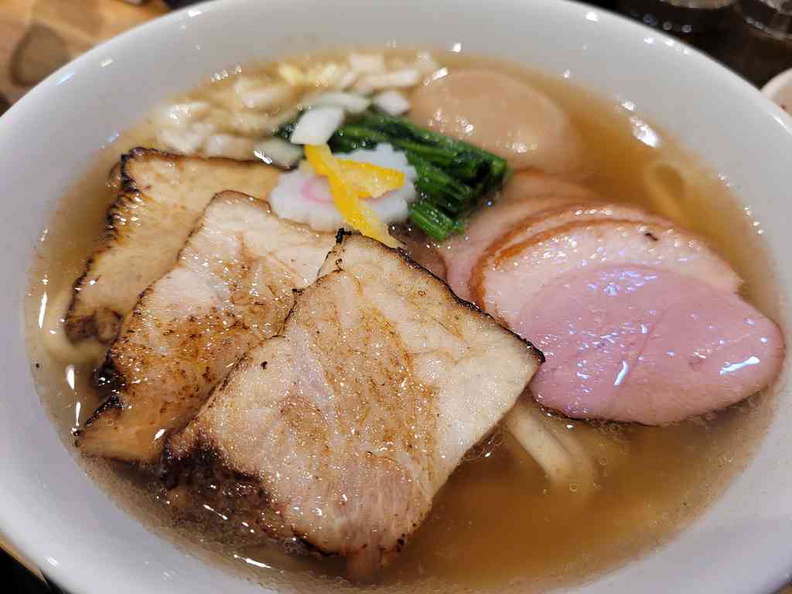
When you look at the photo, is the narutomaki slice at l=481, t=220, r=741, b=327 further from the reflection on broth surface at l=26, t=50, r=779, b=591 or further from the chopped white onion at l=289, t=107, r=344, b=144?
the chopped white onion at l=289, t=107, r=344, b=144

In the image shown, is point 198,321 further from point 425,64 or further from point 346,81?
point 425,64

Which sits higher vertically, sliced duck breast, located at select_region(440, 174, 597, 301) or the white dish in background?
the white dish in background

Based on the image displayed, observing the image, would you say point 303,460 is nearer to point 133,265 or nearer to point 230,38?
point 133,265

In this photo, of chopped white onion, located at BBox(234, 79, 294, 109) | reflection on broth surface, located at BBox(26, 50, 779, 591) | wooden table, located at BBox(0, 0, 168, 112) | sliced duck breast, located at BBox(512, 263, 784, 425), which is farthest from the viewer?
wooden table, located at BBox(0, 0, 168, 112)

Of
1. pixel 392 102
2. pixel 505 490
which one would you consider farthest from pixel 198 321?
pixel 392 102

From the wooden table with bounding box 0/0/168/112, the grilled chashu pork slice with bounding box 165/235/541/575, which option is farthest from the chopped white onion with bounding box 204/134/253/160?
the wooden table with bounding box 0/0/168/112

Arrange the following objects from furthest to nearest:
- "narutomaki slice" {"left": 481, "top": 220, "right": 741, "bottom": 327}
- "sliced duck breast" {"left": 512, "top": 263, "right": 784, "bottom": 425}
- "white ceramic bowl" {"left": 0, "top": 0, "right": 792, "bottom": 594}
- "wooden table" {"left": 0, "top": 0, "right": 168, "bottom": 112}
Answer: "wooden table" {"left": 0, "top": 0, "right": 168, "bottom": 112} < "narutomaki slice" {"left": 481, "top": 220, "right": 741, "bottom": 327} < "sliced duck breast" {"left": 512, "top": 263, "right": 784, "bottom": 425} < "white ceramic bowl" {"left": 0, "top": 0, "right": 792, "bottom": 594}
